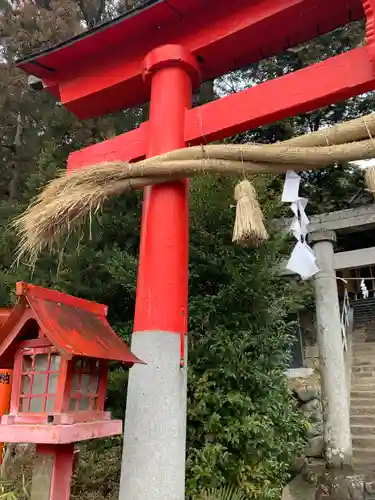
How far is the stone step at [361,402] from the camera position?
746 cm

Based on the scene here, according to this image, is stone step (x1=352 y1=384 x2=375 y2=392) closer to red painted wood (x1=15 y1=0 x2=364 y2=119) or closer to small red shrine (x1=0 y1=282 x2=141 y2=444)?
red painted wood (x1=15 y1=0 x2=364 y2=119)

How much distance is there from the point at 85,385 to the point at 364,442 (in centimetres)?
588

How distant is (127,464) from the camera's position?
8.63 feet

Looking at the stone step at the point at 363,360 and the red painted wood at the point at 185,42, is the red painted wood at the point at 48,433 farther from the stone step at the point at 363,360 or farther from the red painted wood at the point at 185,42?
the stone step at the point at 363,360

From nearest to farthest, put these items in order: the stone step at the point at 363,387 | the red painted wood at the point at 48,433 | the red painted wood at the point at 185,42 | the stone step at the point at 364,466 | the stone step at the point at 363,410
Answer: the red painted wood at the point at 48,433, the red painted wood at the point at 185,42, the stone step at the point at 364,466, the stone step at the point at 363,410, the stone step at the point at 363,387

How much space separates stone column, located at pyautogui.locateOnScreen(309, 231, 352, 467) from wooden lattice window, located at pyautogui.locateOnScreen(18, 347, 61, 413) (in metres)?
4.73

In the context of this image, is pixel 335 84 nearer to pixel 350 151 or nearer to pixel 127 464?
pixel 350 151

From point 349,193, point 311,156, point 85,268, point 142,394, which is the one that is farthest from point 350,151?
point 349,193

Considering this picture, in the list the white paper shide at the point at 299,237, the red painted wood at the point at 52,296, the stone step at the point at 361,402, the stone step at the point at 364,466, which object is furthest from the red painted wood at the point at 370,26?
the stone step at the point at 361,402

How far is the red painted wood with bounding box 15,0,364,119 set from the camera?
332 cm

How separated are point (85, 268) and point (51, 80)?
91.2 inches

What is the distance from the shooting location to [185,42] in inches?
140

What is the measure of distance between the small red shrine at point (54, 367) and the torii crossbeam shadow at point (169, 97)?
1.33 feet

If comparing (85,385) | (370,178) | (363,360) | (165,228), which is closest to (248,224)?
(165,228)
